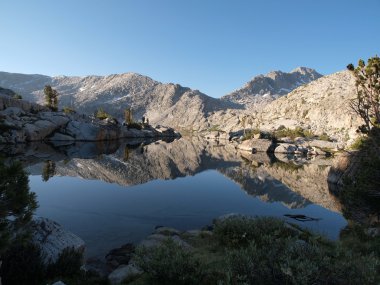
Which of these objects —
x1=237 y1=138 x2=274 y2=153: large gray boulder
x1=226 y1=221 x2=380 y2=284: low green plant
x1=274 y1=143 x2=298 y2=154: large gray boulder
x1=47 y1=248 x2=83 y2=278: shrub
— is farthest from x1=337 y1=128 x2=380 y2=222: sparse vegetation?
x1=274 y1=143 x2=298 y2=154: large gray boulder

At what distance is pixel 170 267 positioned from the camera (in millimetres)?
9781

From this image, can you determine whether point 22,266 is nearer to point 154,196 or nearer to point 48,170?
point 154,196

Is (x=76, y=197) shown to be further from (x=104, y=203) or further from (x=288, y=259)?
(x=288, y=259)

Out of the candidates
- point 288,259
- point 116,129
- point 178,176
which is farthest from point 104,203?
point 116,129

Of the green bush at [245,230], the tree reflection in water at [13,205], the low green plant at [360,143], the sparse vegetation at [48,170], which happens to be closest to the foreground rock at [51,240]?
the tree reflection in water at [13,205]

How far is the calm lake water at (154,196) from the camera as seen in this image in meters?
22.0

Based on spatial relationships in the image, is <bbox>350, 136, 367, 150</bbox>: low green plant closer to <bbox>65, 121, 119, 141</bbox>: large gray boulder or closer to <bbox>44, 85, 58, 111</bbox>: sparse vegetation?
<bbox>65, 121, 119, 141</bbox>: large gray boulder

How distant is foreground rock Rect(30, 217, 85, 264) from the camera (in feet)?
35.0

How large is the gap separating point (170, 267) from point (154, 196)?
22036 mm

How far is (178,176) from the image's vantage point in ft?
151

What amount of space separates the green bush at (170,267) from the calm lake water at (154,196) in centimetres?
681

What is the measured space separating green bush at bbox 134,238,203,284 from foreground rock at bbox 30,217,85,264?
285cm

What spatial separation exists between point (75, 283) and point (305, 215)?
2202 centimetres

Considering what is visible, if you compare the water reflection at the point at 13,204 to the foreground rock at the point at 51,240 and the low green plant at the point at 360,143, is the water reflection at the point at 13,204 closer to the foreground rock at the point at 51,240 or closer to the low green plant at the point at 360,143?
the foreground rock at the point at 51,240
